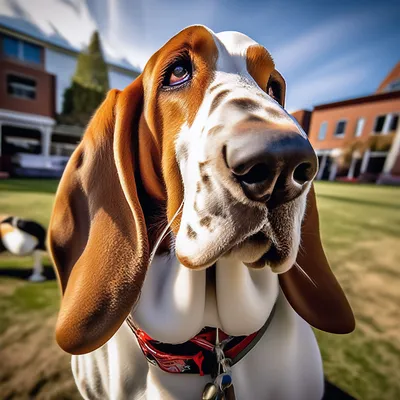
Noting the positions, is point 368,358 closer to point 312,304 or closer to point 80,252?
point 312,304

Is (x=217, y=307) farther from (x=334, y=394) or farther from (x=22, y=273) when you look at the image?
(x=22, y=273)

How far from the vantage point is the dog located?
2.10 meters

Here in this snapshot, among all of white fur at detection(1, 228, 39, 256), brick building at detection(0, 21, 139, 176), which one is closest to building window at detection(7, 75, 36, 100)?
brick building at detection(0, 21, 139, 176)

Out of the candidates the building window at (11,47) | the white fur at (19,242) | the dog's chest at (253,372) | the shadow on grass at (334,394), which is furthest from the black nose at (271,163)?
the building window at (11,47)

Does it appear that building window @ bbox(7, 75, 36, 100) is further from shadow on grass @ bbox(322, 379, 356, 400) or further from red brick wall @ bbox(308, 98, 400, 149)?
shadow on grass @ bbox(322, 379, 356, 400)

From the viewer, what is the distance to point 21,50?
13.2 metres

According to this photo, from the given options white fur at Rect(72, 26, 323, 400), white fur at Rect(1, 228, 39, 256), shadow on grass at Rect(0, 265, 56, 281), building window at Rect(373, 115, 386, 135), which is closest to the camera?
white fur at Rect(72, 26, 323, 400)

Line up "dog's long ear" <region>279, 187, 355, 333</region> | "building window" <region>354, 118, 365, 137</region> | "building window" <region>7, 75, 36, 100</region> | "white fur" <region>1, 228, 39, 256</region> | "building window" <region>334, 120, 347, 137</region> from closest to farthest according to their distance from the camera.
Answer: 1. "dog's long ear" <region>279, 187, 355, 333</region>
2. "white fur" <region>1, 228, 39, 256</region>
3. "building window" <region>354, 118, 365, 137</region>
4. "building window" <region>334, 120, 347, 137</region>
5. "building window" <region>7, 75, 36, 100</region>

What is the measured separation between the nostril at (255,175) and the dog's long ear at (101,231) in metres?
0.40

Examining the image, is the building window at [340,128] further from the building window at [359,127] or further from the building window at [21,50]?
the building window at [21,50]

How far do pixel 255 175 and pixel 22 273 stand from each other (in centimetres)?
263

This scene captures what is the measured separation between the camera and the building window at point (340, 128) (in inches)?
232

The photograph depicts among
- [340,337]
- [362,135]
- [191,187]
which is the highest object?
[362,135]

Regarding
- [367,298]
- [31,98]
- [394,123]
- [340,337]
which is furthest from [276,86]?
[31,98]
